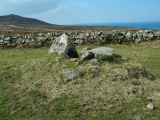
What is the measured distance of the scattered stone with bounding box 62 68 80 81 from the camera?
1418 cm

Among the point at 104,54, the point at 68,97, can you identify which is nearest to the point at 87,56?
the point at 104,54

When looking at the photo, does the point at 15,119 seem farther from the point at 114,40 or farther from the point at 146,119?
the point at 114,40

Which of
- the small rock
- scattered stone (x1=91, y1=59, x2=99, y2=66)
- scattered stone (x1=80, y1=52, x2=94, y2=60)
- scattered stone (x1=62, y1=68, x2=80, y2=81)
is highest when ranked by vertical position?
scattered stone (x1=80, y1=52, x2=94, y2=60)

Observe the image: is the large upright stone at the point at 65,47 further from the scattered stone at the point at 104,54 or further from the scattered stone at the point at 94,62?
the scattered stone at the point at 94,62

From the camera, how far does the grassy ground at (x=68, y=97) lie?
12009mm

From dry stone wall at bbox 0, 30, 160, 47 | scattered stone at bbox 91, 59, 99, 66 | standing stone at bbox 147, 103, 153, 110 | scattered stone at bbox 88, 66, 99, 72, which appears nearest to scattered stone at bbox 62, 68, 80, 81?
scattered stone at bbox 88, 66, 99, 72

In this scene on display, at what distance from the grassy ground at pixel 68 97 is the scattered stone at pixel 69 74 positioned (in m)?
0.30

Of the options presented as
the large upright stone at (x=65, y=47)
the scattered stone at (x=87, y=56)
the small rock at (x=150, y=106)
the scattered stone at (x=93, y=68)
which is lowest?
the small rock at (x=150, y=106)

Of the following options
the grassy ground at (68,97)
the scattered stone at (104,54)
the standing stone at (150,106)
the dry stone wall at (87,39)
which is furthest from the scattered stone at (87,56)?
the dry stone wall at (87,39)

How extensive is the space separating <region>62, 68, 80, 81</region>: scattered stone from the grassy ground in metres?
0.30

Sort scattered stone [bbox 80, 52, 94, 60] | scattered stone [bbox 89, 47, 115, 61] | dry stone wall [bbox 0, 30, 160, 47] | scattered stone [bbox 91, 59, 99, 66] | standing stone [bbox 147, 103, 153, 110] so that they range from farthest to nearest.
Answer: dry stone wall [bbox 0, 30, 160, 47]
scattered stone [bbox 89, 47, 115, 61]
scattered stone [bbox 80, 52, 94, 60]
scattered stone [bbox 91, 59, 99, 66]
standing stone [bbox 147, 103, 153, 110]

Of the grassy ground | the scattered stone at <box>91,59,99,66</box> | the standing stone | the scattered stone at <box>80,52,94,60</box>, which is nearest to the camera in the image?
the grassy ground

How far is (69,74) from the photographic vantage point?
14352 millimetres

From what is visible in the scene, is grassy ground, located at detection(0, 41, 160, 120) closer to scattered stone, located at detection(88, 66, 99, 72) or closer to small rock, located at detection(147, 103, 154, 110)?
small rock, located at detection(147, 103, 154, 110)
